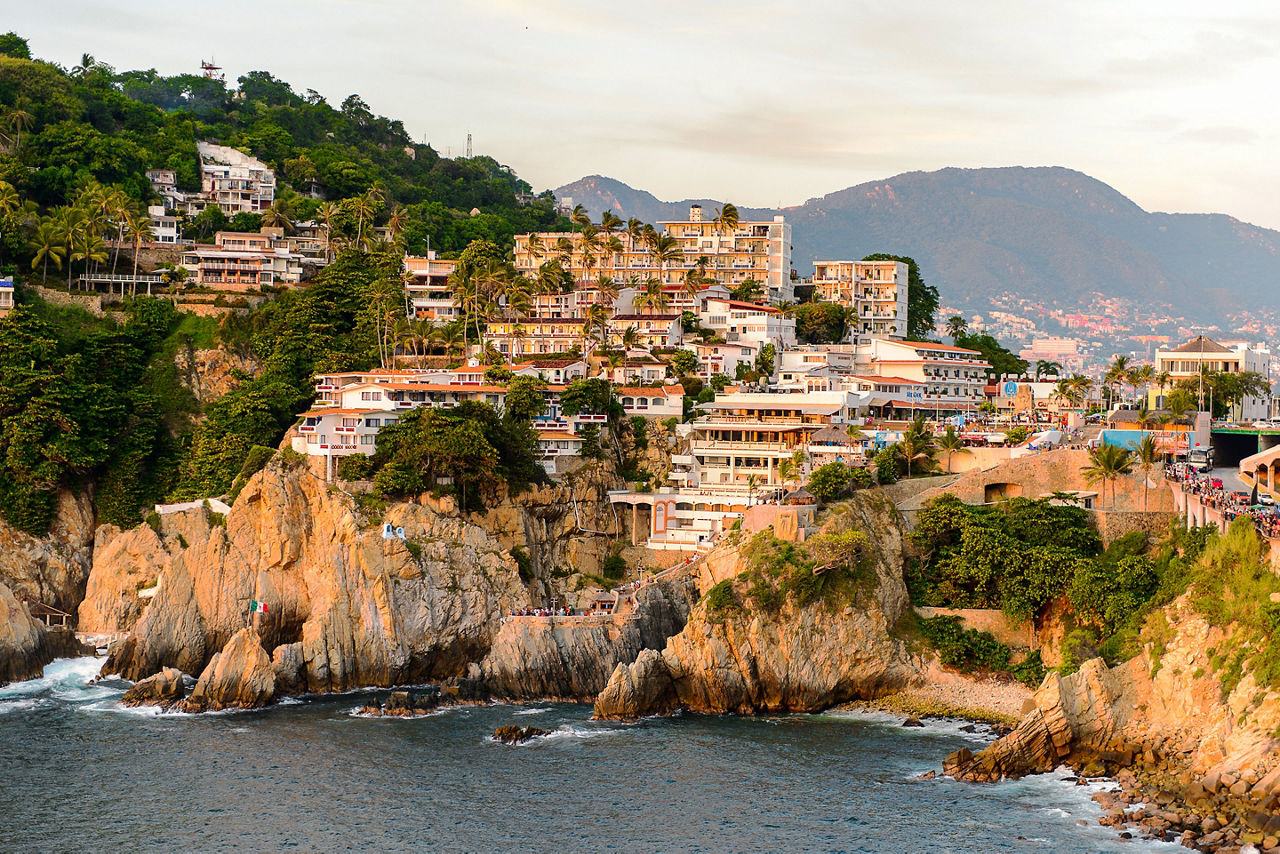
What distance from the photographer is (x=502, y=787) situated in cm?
4584

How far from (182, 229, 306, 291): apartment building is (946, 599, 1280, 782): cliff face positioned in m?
62.3

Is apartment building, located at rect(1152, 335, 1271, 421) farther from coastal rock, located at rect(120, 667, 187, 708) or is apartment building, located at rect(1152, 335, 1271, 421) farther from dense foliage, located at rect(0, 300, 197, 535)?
dense foliage, located at rect(0, 300, 197, 535)

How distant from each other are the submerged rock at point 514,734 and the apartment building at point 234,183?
74.2 m

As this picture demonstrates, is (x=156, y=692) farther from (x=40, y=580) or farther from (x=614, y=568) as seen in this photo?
(x=614, y=568)

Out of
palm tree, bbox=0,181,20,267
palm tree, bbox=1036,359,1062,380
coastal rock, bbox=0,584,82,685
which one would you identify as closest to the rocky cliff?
coastal rock, bbox=0,584,82,685

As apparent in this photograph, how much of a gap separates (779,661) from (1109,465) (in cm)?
1859

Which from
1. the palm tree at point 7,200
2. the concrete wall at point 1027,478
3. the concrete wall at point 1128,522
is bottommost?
the concrete wall at point 1128,522

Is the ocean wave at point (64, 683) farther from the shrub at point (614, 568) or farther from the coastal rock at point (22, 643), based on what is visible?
the shrub at point (614, 568)

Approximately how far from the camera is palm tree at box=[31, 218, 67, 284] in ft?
280

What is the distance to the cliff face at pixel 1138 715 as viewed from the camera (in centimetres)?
4456

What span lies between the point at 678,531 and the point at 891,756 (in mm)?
24780

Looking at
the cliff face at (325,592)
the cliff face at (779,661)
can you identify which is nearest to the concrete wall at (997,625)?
the cliff face at (779,661)

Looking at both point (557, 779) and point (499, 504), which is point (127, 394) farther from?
point (557, 779)

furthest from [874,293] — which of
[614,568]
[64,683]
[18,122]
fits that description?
[64,683]
